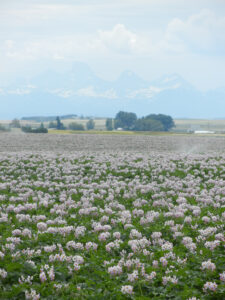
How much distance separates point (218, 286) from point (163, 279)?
3.16 ft

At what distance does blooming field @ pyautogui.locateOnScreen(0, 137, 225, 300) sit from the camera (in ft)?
20.9

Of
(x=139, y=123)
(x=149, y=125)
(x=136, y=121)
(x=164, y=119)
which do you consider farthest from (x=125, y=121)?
(x=149, y=125)

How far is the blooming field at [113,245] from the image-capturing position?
20.9ft

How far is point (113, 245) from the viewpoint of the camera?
812 centimetres

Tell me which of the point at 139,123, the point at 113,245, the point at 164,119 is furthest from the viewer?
the point at 164,119

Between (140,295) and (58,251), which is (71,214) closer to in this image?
(58,251)

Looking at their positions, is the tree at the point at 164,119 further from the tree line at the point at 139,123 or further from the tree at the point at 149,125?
the tree at the point at 149,125

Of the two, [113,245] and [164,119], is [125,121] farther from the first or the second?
[113,245]

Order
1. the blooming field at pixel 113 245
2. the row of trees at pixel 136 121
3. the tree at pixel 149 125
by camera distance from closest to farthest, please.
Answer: the blooming field at pixel 113 245 < the tree at pixel 149 125 < the row of trees at pixel 136 121

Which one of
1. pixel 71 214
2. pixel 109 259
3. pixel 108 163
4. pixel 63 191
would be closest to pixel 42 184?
pixel 63 191

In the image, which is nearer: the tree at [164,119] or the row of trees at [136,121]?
the row of trees at [136,121]

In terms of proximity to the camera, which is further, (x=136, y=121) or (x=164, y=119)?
(x=164, y=119)

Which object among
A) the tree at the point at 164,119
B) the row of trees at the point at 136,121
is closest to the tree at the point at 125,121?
the row of trees at the point at 136,121

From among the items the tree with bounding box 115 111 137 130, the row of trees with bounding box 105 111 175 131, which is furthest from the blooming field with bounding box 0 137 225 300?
the tree with bounding box 115 111 137 130
